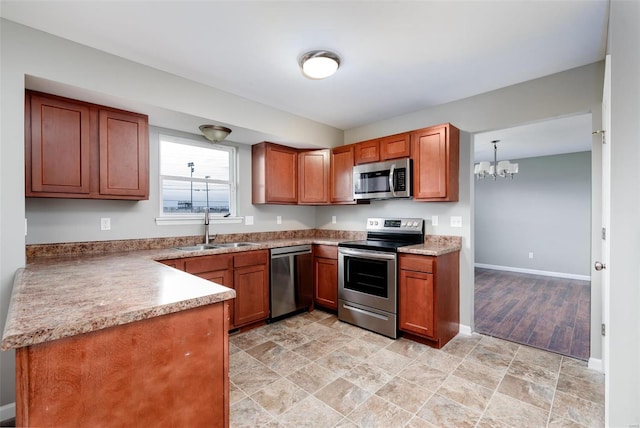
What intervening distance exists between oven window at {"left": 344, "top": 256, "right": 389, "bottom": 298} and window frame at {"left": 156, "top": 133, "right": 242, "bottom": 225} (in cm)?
151

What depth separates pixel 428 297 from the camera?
8.98ft

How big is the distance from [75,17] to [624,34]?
3.08 meters

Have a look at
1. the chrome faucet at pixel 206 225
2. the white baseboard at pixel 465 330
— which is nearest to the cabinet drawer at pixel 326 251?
the chrome faucet at pixel 206 225

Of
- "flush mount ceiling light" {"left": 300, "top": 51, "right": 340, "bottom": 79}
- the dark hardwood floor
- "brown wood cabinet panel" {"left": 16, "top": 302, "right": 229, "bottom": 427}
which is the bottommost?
the dark hardwood floor

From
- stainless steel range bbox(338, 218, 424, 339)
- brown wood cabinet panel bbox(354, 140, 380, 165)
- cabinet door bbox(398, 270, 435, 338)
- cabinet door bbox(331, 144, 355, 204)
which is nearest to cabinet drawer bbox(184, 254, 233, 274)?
stainless steel range bbox(338, 218, 424, 339)

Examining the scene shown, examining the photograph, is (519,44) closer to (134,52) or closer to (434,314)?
(434,314)

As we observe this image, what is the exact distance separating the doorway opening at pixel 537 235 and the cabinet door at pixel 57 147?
4083 mm

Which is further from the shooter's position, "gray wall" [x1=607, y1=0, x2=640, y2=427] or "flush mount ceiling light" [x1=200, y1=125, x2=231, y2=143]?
"flush mount ceiling light" [x1=200, y1=125, x2=231, y2=143]

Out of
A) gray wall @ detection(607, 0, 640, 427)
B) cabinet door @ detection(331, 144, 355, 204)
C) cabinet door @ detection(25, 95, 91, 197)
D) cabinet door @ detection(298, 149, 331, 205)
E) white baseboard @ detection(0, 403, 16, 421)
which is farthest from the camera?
cabinet door @ detection(298, 149, 331, 205)

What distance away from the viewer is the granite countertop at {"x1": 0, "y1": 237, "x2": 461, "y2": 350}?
3.02 ft

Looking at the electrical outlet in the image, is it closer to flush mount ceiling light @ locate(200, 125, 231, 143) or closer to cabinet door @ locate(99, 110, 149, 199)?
cabinet door @ locate(99, 110, 149, 199)

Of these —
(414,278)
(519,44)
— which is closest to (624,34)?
(519,44)

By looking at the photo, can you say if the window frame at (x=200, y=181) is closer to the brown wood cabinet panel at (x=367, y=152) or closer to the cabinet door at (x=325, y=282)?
the cabinet door at (x=325, y=282)

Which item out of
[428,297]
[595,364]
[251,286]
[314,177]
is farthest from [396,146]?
[595,364]
